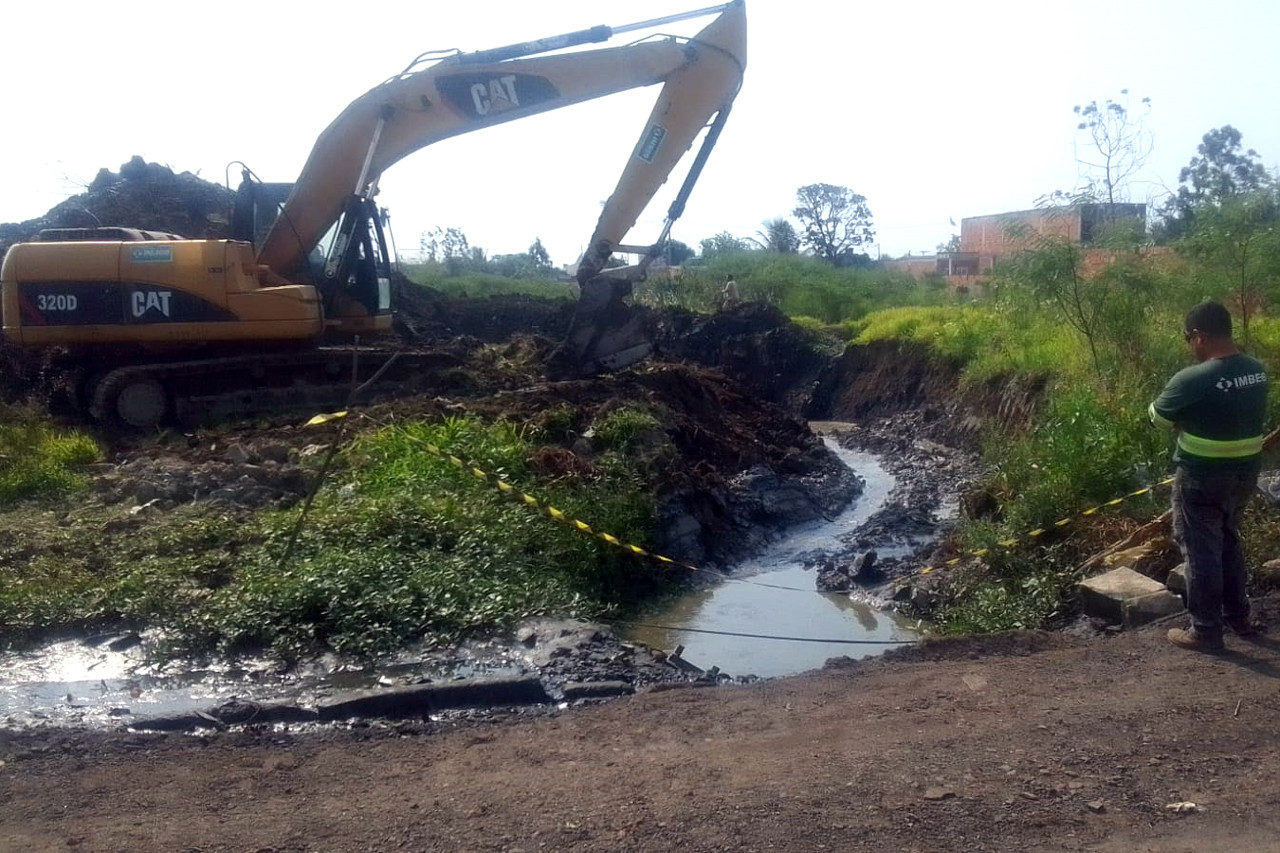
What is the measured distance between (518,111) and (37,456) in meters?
6.76

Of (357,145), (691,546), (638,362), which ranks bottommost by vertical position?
(691,546)

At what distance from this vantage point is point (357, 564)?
8195 millimetres

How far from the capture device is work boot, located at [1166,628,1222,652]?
646 centimetres

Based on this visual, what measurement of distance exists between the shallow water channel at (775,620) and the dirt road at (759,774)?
6.07 ft

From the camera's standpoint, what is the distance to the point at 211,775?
5.42 meters

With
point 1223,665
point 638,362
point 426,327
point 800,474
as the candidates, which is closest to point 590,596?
point 1223,665

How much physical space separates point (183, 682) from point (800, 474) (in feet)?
30.0

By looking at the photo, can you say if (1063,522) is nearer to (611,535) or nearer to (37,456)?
(611,535)

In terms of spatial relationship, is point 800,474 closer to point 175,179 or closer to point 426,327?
point 426,327

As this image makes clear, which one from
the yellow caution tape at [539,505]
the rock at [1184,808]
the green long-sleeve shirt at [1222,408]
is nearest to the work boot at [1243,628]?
the green long-sleeve shirt at [1222,408]

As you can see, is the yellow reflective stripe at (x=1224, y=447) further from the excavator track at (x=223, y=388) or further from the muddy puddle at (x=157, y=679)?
the excavator track at (x=223, y=388)

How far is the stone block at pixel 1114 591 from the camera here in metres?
7.56

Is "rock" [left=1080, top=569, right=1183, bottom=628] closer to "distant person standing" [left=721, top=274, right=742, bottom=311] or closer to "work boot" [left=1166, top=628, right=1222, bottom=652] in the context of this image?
"work boot" [left=1166, top=628, right=1222, bottom=652]

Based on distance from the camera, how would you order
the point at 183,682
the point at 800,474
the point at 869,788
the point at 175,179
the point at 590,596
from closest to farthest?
1. the point at 869,788
2. the point at 183,682
3. the point at 590,596
4. the point at 800,474
5. the point at 175,179
